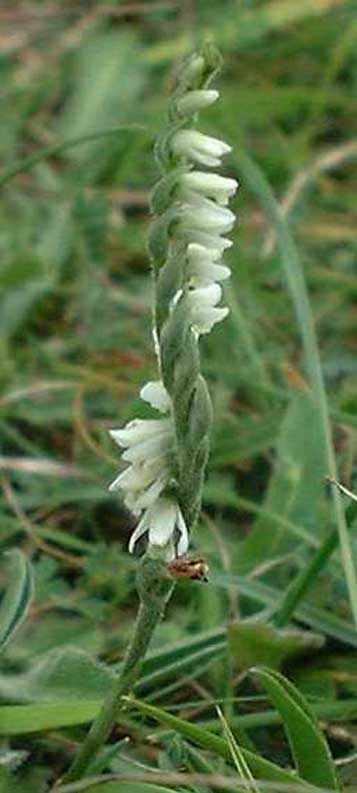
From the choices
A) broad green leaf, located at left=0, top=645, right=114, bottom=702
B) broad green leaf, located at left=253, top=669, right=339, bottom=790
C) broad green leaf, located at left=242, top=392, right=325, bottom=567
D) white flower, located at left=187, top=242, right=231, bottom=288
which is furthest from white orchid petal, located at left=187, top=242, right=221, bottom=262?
broad green leaf, located at left=242, top=392, right=325, bottom=567

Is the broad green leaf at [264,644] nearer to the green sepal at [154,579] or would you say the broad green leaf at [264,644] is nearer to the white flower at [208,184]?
the green sepal at [154,579]

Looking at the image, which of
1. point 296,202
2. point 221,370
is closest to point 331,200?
point 296,202

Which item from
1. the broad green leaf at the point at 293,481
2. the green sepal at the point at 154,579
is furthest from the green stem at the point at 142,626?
the broad green leaf at the point at 293,481

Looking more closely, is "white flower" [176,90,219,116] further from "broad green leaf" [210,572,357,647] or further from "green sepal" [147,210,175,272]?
"broad green leaf" [210,572,357,647]

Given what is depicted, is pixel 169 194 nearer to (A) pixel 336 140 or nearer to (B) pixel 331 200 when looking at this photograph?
(B) pixel 331 200

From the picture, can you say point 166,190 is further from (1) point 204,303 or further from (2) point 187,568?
(2) point 187,568

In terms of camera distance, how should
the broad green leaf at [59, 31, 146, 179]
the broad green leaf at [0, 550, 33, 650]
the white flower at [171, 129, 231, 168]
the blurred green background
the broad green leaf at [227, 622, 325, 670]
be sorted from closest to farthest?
the white flower at [171, 129, 231, 168] < the broad green leaf at [0, 550, 33, 650] < the broad green leaf at [227, 622, 325, 670] < the blurred green background < the broad green leaf at [59, 31, 146, 179]

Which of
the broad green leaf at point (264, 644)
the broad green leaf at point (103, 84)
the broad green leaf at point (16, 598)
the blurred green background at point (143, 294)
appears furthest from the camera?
the broad green leaf at point (103, 84)
